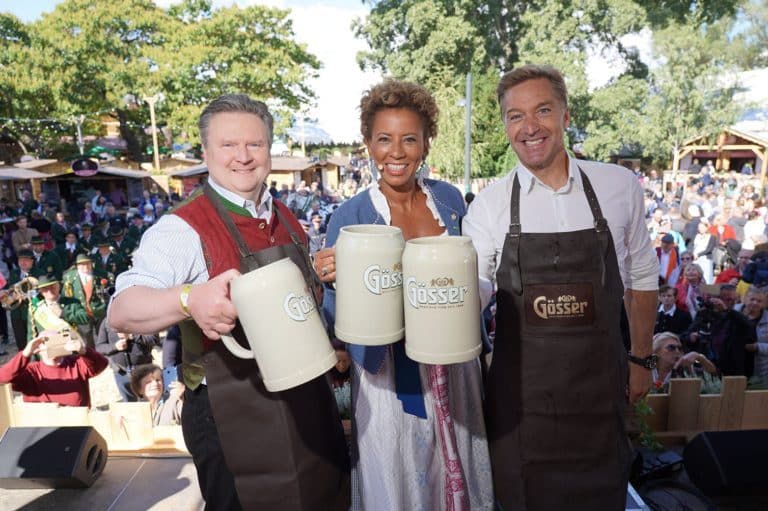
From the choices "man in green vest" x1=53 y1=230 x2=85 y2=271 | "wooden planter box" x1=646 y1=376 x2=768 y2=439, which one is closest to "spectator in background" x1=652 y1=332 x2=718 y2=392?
"wooden planter box" x1=646 y1=376 x2=768 y2=439

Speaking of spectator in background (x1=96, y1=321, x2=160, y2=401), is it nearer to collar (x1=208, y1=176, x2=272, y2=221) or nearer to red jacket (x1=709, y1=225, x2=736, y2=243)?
collar (x1=208, y1=176, x2=272, y2=221)

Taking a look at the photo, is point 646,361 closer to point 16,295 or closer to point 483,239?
point 483,239

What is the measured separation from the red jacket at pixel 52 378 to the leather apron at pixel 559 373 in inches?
132

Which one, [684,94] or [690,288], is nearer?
[690,288]

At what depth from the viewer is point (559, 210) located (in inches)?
61.0

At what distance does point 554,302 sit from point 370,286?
1.87ft

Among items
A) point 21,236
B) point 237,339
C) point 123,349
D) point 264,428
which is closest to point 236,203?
point 237,339

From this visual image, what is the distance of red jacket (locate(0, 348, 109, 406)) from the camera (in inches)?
140

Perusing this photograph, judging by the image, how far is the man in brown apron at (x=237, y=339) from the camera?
1294mm

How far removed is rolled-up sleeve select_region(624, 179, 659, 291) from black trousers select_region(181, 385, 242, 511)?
4.42 feet

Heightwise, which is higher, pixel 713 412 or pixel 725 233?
pixel 725 233

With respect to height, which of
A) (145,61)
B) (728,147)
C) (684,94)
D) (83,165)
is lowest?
(83,165)

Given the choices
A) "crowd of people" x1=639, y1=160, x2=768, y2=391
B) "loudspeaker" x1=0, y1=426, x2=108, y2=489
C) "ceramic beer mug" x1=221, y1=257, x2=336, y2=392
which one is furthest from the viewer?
"crowd of people" x1=639, y1=160, x2=768, y2=391

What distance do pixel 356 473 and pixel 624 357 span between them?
2.94 ft
